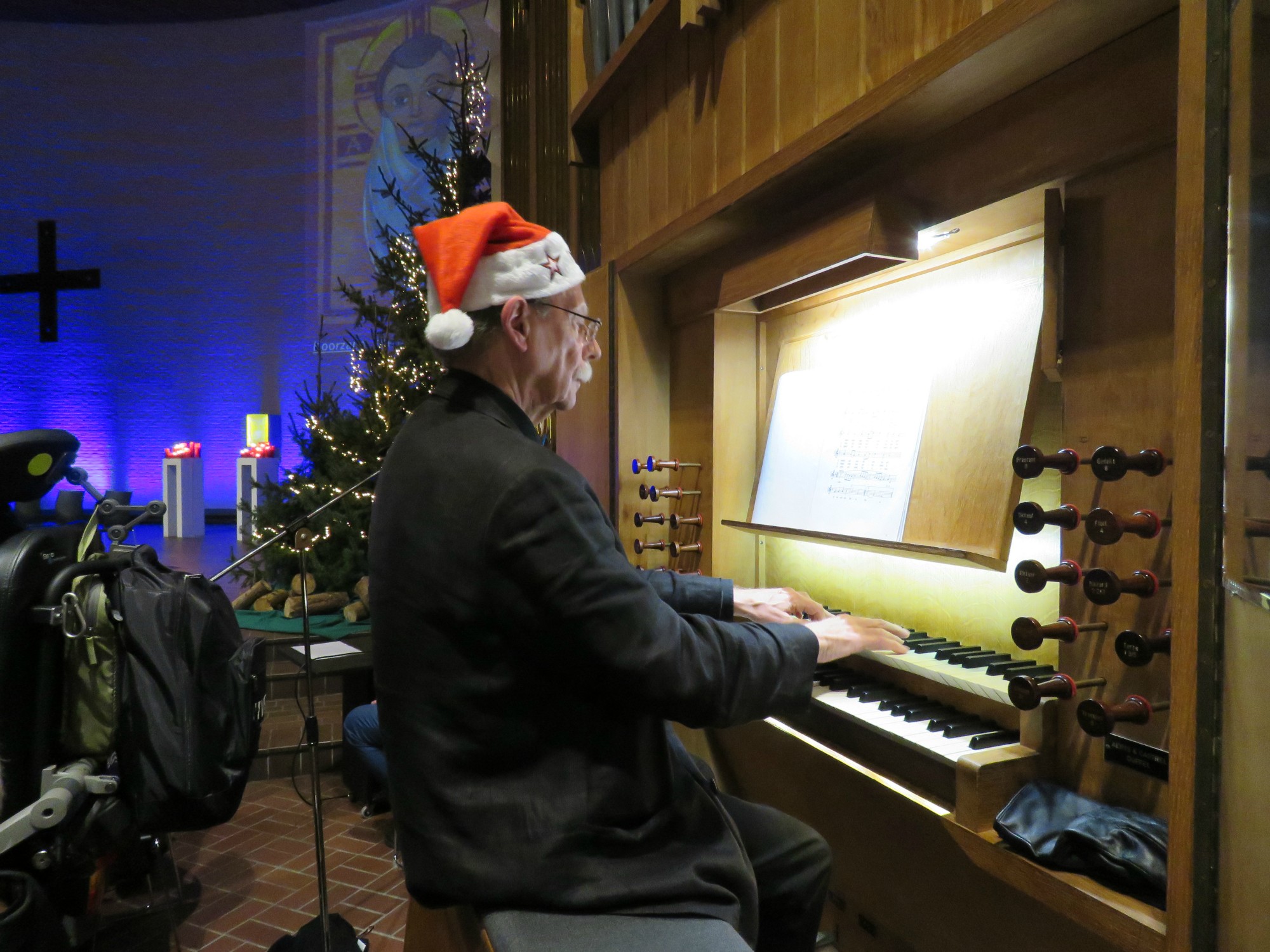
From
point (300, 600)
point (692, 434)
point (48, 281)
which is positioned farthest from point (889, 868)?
point (48, 281)

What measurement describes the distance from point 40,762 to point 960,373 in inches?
94.6

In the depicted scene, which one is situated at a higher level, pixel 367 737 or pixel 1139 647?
pixel 1139 647

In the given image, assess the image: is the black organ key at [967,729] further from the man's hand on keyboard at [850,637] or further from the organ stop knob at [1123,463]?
the organ stop knob at [1123,463]

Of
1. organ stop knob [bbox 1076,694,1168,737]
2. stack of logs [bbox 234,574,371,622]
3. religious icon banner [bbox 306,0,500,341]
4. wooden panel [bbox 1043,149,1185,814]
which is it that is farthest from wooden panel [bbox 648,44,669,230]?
religious icon banner [bbox 306,0,500,341]

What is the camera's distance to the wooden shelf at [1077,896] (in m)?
1.21

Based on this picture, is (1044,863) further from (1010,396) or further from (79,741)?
(79,741)

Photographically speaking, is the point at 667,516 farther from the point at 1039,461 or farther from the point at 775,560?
the point at 1039,461

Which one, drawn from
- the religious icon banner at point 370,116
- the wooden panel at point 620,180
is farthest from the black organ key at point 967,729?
the religious icon banner at point 370,116

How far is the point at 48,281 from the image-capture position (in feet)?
36.1

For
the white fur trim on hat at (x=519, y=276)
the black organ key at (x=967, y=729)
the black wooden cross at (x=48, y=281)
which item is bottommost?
the black organ key at (x=967, y=729)

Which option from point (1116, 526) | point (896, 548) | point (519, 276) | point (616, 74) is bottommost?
point (896, 548)

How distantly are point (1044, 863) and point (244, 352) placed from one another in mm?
12042

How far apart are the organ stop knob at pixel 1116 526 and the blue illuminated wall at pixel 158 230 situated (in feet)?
36.7

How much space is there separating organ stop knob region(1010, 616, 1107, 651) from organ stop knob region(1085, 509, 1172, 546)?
0.61ft
